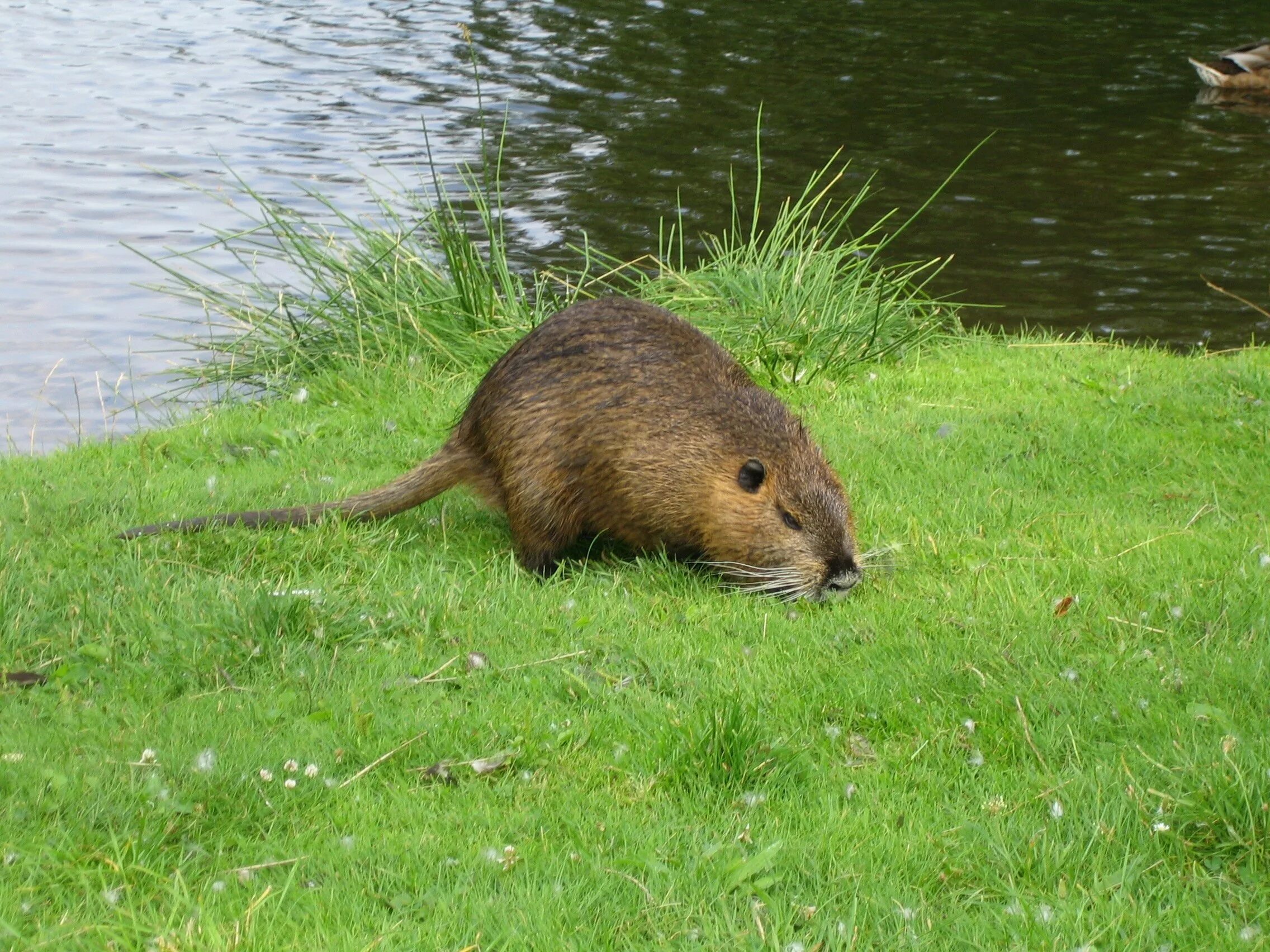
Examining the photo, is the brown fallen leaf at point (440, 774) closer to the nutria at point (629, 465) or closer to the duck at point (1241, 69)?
the nutria at point (629, 465)

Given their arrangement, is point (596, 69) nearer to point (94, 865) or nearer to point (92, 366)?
point (92, 366)

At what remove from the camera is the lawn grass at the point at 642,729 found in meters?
2.78

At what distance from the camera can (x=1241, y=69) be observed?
15438 millimetres

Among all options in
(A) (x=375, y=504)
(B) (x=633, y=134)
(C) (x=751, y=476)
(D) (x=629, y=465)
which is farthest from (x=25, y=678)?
(B) (x=633, y=134)

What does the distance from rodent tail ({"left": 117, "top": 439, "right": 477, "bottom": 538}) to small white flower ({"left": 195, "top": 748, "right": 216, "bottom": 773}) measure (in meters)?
1.52

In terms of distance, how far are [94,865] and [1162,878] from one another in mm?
2174

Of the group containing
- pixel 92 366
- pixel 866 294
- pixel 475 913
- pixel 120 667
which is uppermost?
pixel 475 913

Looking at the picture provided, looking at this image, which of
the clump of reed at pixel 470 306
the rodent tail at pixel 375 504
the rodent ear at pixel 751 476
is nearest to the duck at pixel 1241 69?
the clump of reed at pixel 470 306

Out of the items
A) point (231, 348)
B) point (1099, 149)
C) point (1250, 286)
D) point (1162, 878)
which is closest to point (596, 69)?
point (1099, 149)

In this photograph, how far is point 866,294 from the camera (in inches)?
325

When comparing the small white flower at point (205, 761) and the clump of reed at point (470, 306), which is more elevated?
the small white flower at point (205, 761)

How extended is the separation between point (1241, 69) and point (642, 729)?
14.6m

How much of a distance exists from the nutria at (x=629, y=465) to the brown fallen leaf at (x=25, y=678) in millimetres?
965

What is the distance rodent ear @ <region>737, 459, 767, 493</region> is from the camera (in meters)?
4.70
